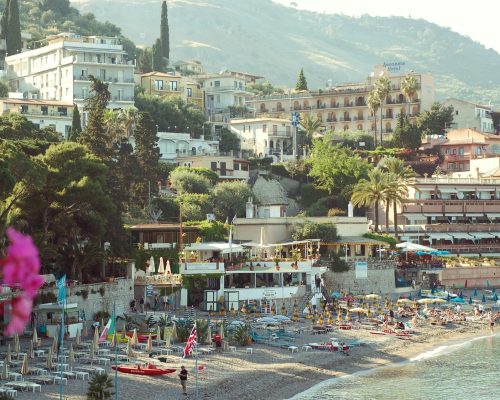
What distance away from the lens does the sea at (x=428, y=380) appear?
4522 cm

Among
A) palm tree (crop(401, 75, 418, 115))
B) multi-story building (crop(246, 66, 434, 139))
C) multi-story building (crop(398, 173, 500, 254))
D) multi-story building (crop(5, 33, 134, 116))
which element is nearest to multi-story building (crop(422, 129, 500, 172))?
palm tree (crop(401, 75, 418, 115))

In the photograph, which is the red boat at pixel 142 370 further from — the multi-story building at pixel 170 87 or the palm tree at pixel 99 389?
the multi-story building at pixel 170 87

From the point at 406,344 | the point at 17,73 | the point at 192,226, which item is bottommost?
the point at 406,344

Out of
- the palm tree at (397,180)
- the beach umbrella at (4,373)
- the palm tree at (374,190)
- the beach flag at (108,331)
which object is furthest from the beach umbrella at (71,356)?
the palm tree at (397,180)

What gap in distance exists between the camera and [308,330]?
61.8 m

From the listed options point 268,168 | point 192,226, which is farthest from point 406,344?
point 268,168

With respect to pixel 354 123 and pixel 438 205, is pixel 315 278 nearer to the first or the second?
pixel 438 205

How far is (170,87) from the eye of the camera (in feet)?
467

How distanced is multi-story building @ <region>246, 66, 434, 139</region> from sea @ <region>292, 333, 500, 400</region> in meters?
85.7

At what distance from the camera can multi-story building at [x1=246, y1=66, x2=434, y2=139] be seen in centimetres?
14375

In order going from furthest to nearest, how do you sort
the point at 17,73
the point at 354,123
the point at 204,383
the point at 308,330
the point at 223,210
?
the point at 354,123 < the point at 17,73 < the point at 223,210 < the point at 308,330 < the point at 204,383

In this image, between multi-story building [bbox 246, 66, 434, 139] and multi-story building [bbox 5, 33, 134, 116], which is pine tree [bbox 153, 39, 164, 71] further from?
multi-story building [bbox 5, 33, 134, 116]

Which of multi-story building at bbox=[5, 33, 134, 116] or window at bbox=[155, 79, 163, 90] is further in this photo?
window at bbox=[155, 79, 163, 90]

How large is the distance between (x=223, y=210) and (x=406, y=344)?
36098 millimetres
